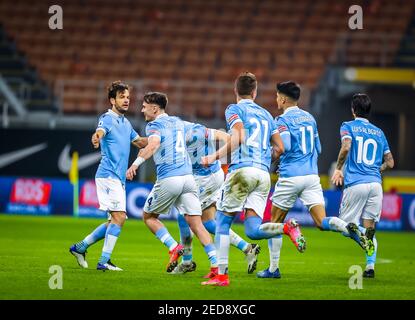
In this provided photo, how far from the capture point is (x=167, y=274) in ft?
Answer: 37.9

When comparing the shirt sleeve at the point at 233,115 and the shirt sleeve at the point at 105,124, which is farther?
the shirt sleeve at the point at 105,124

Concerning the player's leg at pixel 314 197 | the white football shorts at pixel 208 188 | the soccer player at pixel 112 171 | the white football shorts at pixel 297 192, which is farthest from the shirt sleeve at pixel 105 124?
the player's leg at pixel 314 197

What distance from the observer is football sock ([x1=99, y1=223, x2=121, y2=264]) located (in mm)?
11695

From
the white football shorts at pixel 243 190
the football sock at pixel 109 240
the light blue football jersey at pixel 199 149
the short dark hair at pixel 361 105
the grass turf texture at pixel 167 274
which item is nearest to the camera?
the grass turf texture at pixel 167 274

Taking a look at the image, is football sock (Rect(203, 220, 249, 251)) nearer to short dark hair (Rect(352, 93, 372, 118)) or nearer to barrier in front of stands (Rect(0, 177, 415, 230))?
short dark hair (Rect(352, 93, 372, 118))

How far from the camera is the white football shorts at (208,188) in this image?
1265cm

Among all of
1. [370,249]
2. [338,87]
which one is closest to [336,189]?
[338,87]

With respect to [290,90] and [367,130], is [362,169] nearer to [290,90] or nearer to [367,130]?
[367,130]

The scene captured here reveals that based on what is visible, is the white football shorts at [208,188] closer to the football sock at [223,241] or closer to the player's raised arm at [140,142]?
the player's raised arm at [140,142]

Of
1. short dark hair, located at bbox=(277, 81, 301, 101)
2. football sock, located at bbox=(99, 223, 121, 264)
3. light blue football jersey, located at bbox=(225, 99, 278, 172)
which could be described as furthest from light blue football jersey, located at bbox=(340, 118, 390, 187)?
football sock, located at bbox=(99, 223, 121, 264)

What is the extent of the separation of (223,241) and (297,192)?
154cm

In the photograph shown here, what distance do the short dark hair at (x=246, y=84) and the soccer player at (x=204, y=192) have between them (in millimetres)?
1263

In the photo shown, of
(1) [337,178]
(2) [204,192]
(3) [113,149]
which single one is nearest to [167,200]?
(3) [113,149]
